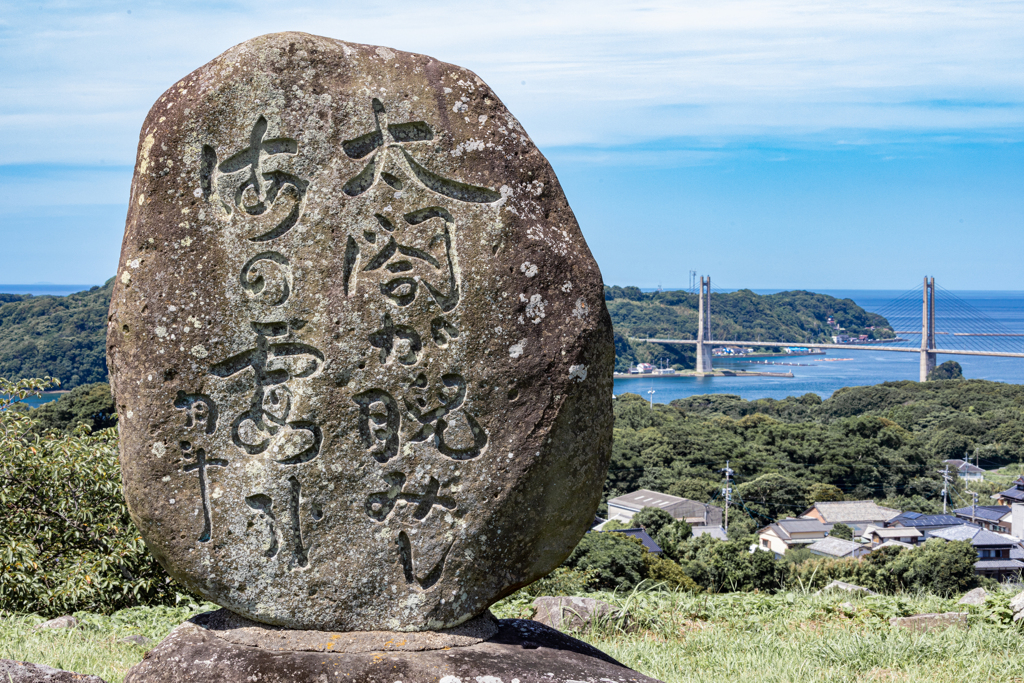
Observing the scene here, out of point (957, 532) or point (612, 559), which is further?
Result: point (957, 532)

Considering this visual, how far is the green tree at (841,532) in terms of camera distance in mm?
31297

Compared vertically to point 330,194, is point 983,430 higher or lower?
lower

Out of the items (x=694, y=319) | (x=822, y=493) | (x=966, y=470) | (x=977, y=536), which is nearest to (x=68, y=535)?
(x=977, y=536)

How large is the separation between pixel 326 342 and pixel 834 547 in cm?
2936

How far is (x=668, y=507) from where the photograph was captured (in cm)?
3341

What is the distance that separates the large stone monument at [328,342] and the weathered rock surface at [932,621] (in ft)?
12.9

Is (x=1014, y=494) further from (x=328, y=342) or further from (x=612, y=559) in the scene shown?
(x=328, y=342)

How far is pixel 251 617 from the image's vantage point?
11.3 feet

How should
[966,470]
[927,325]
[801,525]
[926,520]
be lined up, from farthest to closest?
[927,325], [966,470], [801,525], [926,520]

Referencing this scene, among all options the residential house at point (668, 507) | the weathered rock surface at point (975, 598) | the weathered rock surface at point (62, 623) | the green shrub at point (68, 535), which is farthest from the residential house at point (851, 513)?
the weathered rock surface at point (62, 623)

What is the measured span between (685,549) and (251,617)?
18835 millimetres

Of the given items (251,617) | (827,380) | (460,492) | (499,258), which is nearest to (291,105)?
(499,258)

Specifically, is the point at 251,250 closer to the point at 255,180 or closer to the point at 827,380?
the point at 255,180

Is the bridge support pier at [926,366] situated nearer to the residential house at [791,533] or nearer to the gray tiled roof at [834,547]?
the residential house at [791,533]
